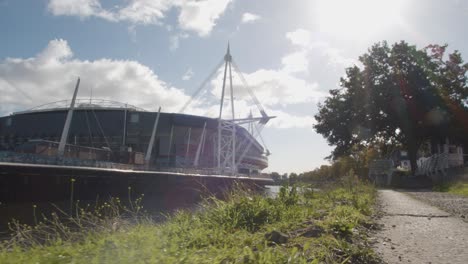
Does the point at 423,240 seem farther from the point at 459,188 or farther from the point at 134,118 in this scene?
the point at 134,118

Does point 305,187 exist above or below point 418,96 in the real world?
below

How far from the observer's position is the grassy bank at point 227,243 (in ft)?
11.9

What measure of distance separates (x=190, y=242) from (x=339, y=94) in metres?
37.1

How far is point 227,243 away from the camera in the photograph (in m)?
4.70

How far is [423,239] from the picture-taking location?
5562mm

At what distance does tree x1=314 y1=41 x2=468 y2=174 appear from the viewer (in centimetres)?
3550

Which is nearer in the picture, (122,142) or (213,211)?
(213,211)

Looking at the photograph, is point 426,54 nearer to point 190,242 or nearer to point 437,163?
point 437,163

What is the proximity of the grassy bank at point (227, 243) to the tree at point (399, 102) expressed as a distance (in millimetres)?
31824

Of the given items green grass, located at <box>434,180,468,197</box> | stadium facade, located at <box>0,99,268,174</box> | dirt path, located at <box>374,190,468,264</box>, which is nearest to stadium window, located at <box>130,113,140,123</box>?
stadium facade, located at <box>0,99,268,174</box>

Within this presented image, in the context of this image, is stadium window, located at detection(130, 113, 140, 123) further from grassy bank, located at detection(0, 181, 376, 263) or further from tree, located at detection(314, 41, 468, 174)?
grassy bank, located at detection(0, 181, 376, 263)

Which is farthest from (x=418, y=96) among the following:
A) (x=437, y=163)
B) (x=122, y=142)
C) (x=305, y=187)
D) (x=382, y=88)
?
(x=122, y=142)

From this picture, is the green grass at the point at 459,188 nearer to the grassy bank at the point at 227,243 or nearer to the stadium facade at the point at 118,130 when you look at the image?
the grassy bank at the point at 227,243

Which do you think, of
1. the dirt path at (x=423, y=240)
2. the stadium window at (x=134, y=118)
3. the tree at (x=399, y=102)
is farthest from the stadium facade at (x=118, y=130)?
the dirt path at (x=423, y=240)
